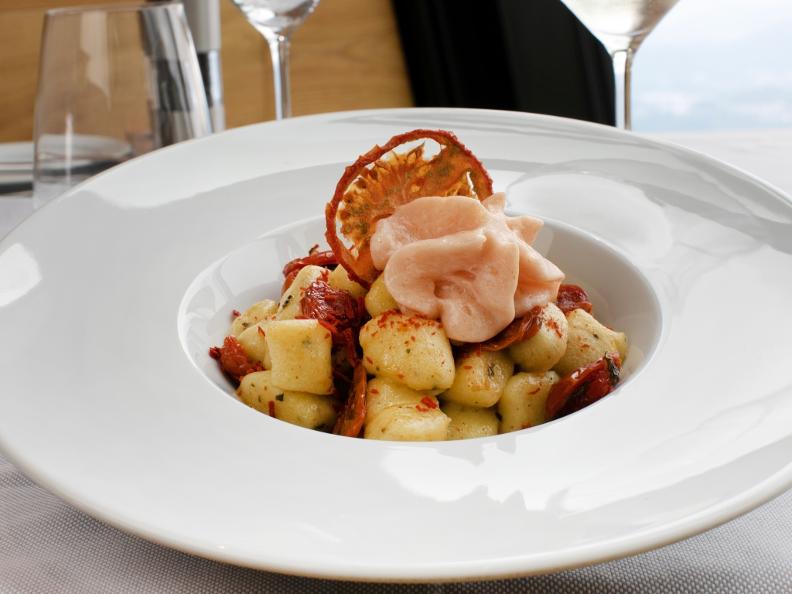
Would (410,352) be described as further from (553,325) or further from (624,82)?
(624,82)

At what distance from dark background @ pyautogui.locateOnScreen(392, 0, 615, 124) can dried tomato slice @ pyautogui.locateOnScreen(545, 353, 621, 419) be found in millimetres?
2641

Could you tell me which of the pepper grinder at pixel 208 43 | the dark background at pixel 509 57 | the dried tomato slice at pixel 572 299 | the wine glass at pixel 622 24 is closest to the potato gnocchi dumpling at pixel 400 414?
the dried tomato slice at pixel 572 299

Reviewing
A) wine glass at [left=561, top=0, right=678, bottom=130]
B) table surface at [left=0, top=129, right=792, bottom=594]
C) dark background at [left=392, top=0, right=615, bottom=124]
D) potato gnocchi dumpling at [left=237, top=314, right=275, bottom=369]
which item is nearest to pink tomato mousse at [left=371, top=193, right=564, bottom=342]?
potato gnocchi dumpling at [left=237, top=314, right=275, bottom=369]

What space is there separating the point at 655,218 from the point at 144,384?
772 millimetres

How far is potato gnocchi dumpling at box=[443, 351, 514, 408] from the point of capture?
3.67ft

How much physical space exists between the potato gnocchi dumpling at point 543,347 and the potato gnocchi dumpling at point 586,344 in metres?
0.05

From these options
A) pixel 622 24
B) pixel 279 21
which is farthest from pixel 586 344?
pixel 279 21

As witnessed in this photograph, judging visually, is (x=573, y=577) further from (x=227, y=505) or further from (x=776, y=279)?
(x=776, y=279)

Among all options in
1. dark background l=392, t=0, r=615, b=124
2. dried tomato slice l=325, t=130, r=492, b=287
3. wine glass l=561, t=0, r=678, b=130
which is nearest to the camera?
dried tomato slice l=325, t=130, r=492, b=287

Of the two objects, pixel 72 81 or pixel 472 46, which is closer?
pixel 72 81

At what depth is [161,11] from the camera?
177cm

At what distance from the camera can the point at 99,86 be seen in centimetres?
173

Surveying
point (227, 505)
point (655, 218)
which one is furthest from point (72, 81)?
point (227, 505)

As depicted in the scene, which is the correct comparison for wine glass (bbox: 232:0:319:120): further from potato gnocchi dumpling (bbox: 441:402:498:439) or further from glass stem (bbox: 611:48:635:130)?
potato gnocchi dumpling (bbox: 441:402:498:439)
